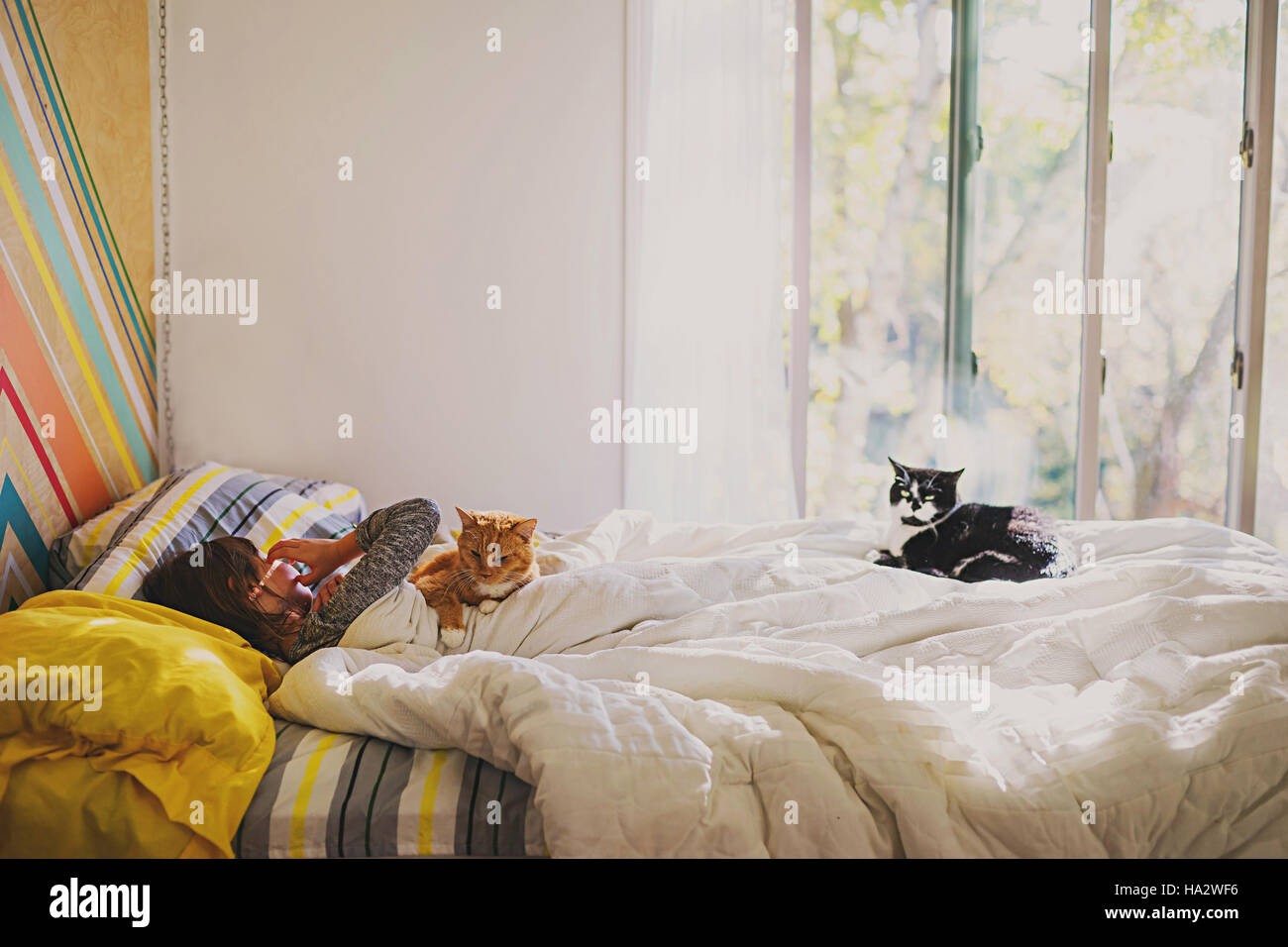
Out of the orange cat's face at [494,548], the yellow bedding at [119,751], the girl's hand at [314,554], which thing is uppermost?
the orange cat's face at [494,548]

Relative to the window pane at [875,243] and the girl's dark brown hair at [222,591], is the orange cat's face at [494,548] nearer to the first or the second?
the girl's dark brown hair at [222,591]

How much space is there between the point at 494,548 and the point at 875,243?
8.02 ft

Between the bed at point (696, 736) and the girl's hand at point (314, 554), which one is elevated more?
the girl's hand at point (314, 554)

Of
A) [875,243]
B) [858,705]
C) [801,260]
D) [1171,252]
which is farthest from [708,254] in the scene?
[858,705]

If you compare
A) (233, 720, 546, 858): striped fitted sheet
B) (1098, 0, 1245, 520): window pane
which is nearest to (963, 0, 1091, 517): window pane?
(1098, 0, 1245, 520): window pane

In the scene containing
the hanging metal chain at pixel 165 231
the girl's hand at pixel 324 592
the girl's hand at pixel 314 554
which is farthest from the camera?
the hanging metal chain at pixel 165 231

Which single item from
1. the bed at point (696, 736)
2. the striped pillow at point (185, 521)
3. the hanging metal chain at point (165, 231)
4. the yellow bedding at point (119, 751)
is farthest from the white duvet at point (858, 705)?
the hanging metal chain at point (165, 231)

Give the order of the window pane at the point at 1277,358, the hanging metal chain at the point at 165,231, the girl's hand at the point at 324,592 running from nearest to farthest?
the girl's hand at the point at 324,592, the window pane at the point at 1277,358, the hanging metal chain at the point at 165,231

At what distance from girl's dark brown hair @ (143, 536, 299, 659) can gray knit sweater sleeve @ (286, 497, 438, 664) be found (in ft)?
0.20

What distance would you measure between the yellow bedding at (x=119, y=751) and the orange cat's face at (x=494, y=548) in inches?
20.1

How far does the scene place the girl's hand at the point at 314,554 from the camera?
1.83m

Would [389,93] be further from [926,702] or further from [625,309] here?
[926,702]

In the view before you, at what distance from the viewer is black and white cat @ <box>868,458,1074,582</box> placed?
1.83 meters

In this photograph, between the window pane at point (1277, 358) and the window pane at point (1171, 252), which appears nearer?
the window pane at point (1277, 358)
